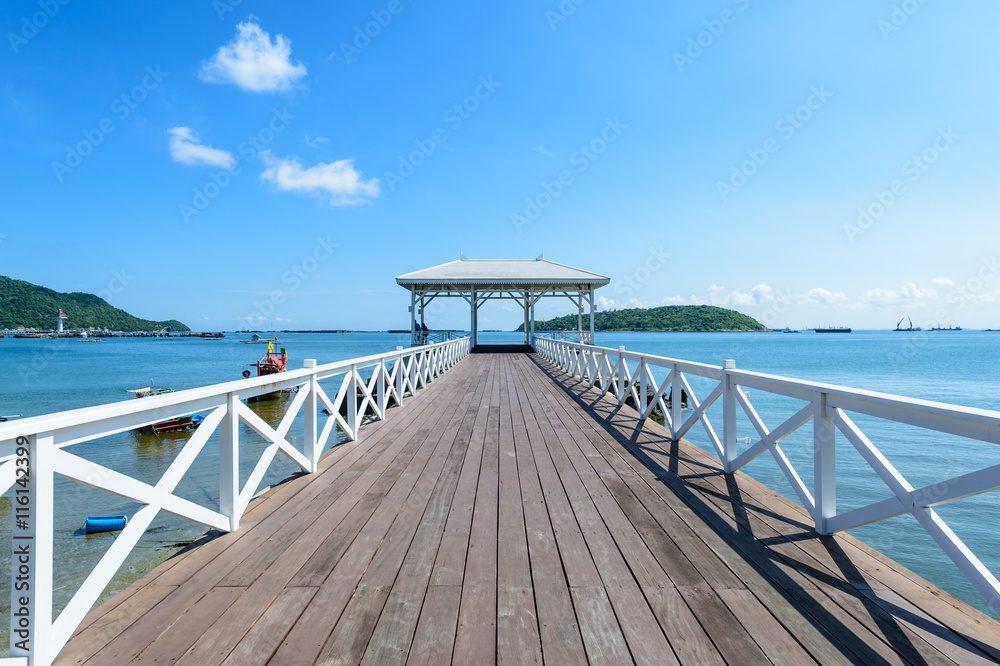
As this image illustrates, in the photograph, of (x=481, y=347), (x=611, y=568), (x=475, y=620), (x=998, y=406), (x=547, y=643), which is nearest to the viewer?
(x=547, y=643)

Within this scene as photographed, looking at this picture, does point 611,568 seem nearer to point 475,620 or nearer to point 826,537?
point 475,620

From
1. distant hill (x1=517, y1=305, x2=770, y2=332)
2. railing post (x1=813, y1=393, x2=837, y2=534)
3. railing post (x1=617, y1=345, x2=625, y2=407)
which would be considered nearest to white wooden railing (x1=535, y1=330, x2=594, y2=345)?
railing post (x1=617, y1=345, x2=625, y2=407)

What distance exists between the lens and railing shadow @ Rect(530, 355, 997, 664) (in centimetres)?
177

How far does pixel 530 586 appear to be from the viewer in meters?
2.16

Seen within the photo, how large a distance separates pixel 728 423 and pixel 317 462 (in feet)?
11.9

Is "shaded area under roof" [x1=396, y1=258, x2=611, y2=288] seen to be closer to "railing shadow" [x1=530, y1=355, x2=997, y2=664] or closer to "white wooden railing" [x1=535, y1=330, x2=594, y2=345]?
"white wooden railing" [x1=535, y1=330, x2=594, y2=345]

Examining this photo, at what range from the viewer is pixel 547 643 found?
1767mm

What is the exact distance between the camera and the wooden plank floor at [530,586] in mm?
1742

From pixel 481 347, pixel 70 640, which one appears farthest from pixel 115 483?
pixel 481 347

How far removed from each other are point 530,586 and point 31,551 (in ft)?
6.08

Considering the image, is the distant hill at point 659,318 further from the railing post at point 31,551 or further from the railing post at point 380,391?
the railing post at point 31,551

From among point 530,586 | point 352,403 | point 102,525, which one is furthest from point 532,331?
point 530,586

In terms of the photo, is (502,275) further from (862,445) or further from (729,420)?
(862,445)

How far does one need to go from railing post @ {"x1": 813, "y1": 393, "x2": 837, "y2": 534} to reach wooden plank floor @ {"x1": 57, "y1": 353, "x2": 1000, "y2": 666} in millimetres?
142
